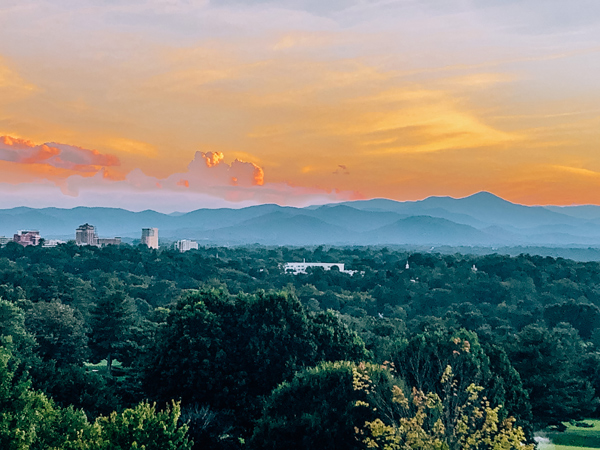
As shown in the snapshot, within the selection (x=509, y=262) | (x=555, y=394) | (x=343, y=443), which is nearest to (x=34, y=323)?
(x=343, y=443)

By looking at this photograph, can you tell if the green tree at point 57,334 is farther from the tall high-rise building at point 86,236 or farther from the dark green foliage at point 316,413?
the tall high-rise building at point 86,236

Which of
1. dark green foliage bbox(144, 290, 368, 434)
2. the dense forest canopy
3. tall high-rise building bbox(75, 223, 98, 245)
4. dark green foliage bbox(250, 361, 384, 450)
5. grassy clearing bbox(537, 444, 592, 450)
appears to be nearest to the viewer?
the dense forest canopy

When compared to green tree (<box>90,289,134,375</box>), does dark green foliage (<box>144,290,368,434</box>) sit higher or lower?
higher

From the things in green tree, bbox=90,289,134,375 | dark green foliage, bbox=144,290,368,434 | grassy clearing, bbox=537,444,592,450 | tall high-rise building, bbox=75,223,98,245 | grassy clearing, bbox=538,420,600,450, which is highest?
tall high-rise building, bbox=75,223,98,245

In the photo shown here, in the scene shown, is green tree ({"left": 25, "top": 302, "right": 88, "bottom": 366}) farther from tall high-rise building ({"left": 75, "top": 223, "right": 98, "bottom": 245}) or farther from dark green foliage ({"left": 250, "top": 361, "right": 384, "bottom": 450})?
tall high-rise building ({"left": 75, "top": 223, "right": 98, "bottom": 245})

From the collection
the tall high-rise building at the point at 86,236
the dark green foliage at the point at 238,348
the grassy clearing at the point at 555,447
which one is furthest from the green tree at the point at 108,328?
the tall high-rise building at the point at 86,236

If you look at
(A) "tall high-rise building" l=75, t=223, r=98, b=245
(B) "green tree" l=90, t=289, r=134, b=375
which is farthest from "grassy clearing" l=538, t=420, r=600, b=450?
(A) "tall high-rise building" l=75, t=223, r=98, b=245

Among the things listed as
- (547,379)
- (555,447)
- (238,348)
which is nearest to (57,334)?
(238,348)

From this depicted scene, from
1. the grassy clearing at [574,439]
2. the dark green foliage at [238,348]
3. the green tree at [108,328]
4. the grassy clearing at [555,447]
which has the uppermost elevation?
the dark green foliage at [238,348]

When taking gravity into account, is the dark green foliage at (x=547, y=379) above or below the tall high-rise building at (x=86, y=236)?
below

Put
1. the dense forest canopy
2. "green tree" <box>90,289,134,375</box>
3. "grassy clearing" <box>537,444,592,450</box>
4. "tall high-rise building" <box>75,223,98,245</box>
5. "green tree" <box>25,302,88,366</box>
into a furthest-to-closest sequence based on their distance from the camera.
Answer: "tall high-rise building" <box>75,223,98,245</box>
"green tree" <box>90,289,134,375</box>
"green tree" <box>25,302,88,366</box>
"grassy clearing" <box>537,444,592,450</box>
the dense forest canopy

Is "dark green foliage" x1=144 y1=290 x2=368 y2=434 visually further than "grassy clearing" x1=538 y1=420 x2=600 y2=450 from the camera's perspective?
No

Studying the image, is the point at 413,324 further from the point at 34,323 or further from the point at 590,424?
the point at 34,323

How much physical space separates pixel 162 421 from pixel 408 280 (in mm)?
70209
